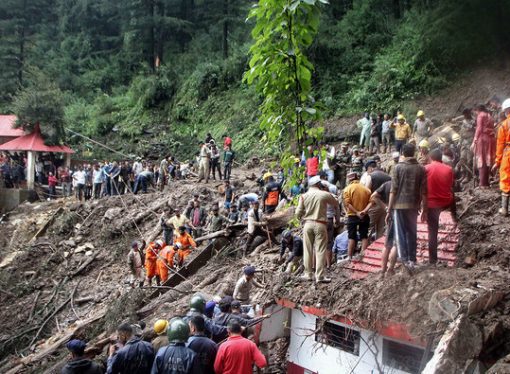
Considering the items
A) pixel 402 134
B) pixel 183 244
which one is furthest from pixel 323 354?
pixel 402 134

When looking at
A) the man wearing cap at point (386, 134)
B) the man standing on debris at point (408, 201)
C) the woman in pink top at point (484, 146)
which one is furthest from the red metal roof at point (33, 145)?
the man standing on debris at point (408, 201)

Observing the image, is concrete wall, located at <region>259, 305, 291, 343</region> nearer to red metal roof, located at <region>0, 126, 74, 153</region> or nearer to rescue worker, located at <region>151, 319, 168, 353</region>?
rescue worker, located at <region>151, 319, 168, 353</region>

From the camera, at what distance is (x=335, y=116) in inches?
1017

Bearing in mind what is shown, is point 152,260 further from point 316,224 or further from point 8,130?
point 8,130

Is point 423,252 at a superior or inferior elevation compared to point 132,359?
superior

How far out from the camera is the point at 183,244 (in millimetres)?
14070

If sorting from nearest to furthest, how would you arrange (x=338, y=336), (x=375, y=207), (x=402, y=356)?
(x=402, y=356)
(x=338, y=336)
(x=375, y=207)

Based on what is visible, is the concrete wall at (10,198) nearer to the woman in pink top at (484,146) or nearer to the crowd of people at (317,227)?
the crowd of people at (317,227)

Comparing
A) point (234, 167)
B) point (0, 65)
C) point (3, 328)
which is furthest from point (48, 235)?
point (0, 65)

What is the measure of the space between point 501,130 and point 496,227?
1684 mm

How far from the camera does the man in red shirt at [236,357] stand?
6.02 metres

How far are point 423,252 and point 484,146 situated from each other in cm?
336

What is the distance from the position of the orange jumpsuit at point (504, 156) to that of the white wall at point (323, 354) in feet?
10.9

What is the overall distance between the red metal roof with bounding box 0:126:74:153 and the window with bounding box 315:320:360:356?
77.9ft
